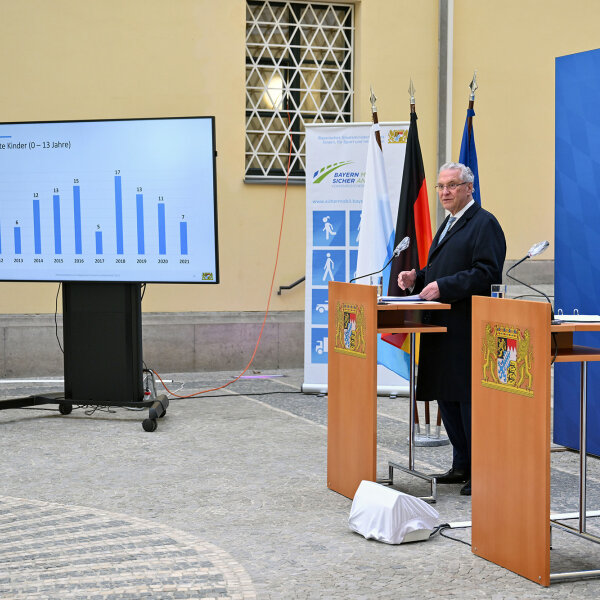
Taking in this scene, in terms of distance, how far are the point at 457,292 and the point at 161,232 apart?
9.20ft

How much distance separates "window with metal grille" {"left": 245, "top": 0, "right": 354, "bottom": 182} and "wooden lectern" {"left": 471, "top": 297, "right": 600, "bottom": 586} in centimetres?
654

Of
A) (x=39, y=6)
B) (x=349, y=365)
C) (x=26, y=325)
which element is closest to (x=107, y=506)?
(x=349, y=365)

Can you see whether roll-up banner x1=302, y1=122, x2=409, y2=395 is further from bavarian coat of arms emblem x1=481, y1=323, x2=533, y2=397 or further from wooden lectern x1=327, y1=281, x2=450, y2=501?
bavarian coat of arms emblem x1=481, y1=323, x2=533, y2=397

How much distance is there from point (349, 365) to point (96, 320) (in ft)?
9.51

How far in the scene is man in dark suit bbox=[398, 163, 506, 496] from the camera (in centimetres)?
521

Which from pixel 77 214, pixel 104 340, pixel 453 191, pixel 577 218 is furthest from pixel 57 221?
pixel 577 218

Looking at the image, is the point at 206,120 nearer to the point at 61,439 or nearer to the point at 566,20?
the point at 61,439

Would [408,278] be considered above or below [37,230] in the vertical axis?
below

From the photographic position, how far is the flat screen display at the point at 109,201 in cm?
723

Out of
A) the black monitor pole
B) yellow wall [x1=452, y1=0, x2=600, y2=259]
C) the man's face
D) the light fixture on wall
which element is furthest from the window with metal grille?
the man's face

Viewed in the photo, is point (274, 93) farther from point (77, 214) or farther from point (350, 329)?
point (350, 329)

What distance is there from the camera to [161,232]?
728 cm

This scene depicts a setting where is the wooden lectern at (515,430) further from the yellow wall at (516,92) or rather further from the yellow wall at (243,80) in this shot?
the yellow wall at (516,92)

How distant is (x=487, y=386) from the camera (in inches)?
160
